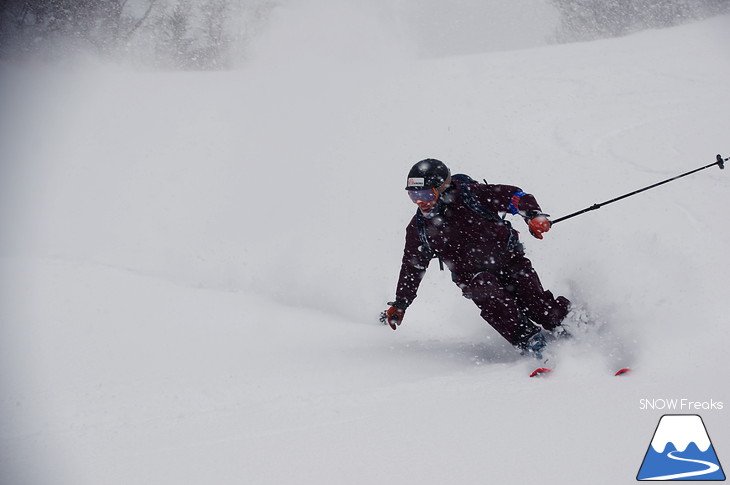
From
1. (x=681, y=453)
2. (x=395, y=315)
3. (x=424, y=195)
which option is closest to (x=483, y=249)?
(x=424, y=195)

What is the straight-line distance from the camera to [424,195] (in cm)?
356

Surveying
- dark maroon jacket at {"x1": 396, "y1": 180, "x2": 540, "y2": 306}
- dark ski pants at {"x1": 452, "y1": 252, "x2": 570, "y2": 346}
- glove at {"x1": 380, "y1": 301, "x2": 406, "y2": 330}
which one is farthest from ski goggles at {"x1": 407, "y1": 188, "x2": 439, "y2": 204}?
glove at {"x1": 380, "y1": 301, "x2": 406, "y2": 330}

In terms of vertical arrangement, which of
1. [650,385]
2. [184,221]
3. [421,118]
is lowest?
[650,385]

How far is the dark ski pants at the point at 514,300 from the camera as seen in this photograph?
3648 millimetres

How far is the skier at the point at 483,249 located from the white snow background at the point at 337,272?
32 cm

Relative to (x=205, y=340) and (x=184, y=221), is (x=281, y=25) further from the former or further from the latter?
(x=205, y=340)

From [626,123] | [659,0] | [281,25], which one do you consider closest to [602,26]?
[659,0]

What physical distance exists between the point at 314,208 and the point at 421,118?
12.0 ft

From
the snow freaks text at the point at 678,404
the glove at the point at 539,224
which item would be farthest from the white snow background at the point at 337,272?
the glove at the point at 539,224

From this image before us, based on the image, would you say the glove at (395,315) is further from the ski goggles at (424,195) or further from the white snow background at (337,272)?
the ski goggles at (424,195)

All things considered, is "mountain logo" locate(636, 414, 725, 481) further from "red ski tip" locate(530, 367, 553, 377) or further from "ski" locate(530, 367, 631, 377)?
"red ski tip" locate(530, 367, 553, 377)

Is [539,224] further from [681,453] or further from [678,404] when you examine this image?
[681,453]

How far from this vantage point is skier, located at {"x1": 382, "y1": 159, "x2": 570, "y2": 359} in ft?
11.8

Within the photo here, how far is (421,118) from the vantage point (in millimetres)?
10117
